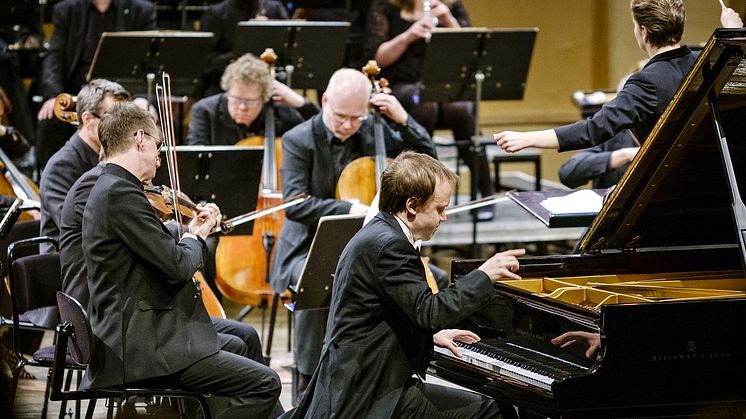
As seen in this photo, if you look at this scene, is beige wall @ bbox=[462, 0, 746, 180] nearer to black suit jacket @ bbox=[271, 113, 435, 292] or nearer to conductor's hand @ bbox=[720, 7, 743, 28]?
black suit jacket @ bbox=[271, 113, 435, 292]

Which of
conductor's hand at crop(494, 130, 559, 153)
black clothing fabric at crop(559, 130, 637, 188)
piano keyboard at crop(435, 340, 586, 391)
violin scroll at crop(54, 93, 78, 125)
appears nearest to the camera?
piano keyboard at crop(435, 340, 586, 391)

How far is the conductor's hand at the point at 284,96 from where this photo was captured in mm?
5309

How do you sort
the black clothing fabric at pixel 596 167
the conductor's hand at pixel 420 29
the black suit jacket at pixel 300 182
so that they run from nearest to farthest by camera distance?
the black suit jacket at pixel 300 182 < the black clothing fabric at pixel 596 167 < the conductor's hand at pixel 420 29

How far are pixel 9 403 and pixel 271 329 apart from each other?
49.0 inches

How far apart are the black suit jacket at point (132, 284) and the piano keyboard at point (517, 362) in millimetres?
730

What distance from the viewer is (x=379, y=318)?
8.75 feet

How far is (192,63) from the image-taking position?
18.5 ft

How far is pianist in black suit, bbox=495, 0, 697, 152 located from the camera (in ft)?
10.3

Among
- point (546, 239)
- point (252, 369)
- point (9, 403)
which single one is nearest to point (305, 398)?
point (252, 369)

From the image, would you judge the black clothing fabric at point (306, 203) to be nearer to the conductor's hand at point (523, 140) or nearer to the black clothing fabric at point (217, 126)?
the black clothing fabric at point (217, 126)

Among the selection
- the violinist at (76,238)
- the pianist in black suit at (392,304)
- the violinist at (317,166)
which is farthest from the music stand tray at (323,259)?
the pianist in black suit at (392,304)

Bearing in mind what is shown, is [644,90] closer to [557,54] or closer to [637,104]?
[637,104]

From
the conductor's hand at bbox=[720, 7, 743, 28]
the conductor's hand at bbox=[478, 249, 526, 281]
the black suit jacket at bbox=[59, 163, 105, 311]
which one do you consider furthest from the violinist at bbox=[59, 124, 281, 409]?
the conductor's hand at bbox=[720, 7, 743, 28]

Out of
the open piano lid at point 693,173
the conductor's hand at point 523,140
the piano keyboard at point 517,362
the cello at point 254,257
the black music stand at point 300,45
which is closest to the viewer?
the open piano lid at point 693,173
